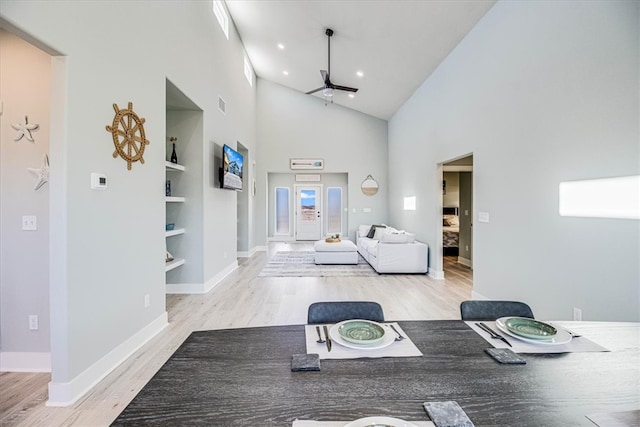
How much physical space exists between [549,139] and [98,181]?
3.83 meters

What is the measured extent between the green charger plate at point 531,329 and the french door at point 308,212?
8.89 meters

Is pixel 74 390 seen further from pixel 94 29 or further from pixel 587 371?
pixel 587 371

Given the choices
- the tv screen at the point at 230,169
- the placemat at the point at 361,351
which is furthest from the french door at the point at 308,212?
the placemat at the point at 361,351

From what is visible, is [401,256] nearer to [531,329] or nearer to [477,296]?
[477,296]

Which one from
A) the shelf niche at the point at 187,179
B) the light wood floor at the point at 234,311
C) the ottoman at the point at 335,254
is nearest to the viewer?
the light wood floor at the point at 234,311

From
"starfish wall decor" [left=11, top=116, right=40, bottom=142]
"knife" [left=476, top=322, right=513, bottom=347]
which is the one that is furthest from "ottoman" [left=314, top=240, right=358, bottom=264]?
"knife" [left=476, top=322, right=513, bottom=347]

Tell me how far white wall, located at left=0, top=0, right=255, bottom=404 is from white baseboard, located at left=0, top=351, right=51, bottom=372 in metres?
0.51

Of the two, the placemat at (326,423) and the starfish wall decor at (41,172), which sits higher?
the starfish wall decor at (41,172)

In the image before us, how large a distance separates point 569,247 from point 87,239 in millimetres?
3804

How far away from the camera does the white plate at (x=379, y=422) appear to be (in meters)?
0.68

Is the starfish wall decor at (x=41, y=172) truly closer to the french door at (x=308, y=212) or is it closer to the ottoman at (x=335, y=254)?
the ottoman at (x=335, y=254)

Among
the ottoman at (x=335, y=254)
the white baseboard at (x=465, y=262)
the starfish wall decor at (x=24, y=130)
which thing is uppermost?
the starfish wall decor at (x=24, y=130)

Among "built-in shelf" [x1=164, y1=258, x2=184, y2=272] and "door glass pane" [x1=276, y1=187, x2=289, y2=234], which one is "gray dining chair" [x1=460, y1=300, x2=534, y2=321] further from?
"door glass pane" [x1=276, y1=187, x2=289, y2=234]

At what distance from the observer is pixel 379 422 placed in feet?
2.25
